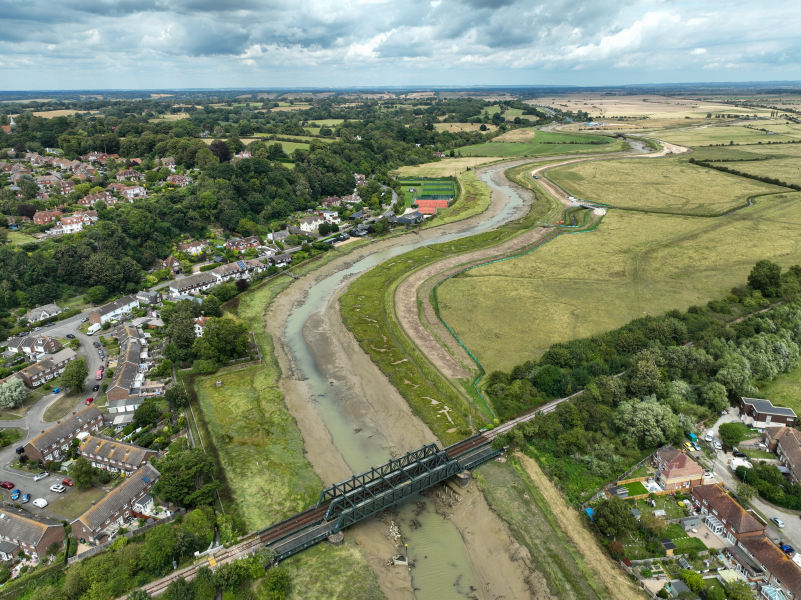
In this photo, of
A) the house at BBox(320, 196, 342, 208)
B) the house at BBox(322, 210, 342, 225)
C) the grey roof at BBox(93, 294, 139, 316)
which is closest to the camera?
the grey roof at BBox(93, 294, 139, 316)

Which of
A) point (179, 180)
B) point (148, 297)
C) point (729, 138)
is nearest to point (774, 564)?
point (148, 297)

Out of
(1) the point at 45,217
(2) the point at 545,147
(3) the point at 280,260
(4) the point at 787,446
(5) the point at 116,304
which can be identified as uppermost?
(2) the point at 545,147

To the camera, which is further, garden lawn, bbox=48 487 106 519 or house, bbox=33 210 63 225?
house, bbox=33 210 63 225

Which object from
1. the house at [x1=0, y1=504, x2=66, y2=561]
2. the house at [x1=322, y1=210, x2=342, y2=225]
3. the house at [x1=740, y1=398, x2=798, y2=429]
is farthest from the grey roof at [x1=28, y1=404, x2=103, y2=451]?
the house at [x1=322, y1=210, x2=342, y2=225]

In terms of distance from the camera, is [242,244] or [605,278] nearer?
[605,278]

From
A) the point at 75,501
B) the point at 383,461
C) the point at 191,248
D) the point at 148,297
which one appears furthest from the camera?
the point at 191,248

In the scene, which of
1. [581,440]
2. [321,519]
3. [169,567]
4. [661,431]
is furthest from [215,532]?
[661,431]

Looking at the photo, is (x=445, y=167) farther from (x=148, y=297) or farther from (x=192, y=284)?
(x=148, y=297)

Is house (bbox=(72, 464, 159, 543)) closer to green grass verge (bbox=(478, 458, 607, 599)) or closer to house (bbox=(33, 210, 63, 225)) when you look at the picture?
green grass verge (bbox=(478, 458, 607, 599))
